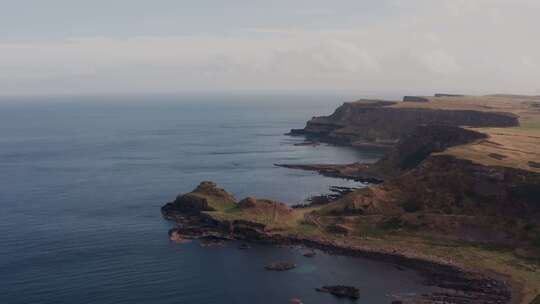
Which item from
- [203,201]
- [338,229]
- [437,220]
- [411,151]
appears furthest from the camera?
[411,151]

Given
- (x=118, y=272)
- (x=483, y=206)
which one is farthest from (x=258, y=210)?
(x=483, y=206)

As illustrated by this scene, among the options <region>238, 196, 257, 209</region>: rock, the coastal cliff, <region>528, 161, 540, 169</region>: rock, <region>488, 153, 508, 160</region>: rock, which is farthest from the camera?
<region>488, 153, 508, 160</region>: rock

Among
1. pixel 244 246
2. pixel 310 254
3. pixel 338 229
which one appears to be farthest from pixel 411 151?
pixel 244 246

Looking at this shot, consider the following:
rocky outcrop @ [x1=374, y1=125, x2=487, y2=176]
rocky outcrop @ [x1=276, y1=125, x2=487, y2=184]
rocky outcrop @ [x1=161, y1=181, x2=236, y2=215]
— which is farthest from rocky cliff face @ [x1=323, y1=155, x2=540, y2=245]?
rocky outcrop @ [x1=276, y1=125, x2=487, y2=184]

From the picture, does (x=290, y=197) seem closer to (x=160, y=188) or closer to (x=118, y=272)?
(x=160, y=188)

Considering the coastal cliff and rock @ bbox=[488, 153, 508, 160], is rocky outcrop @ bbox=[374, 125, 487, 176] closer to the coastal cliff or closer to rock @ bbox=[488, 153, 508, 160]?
the coastal cliff

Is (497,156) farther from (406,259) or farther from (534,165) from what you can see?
(406,259)

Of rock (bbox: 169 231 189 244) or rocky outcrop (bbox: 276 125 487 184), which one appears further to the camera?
rocky outcrop (bbox: 276 125 487 184)
